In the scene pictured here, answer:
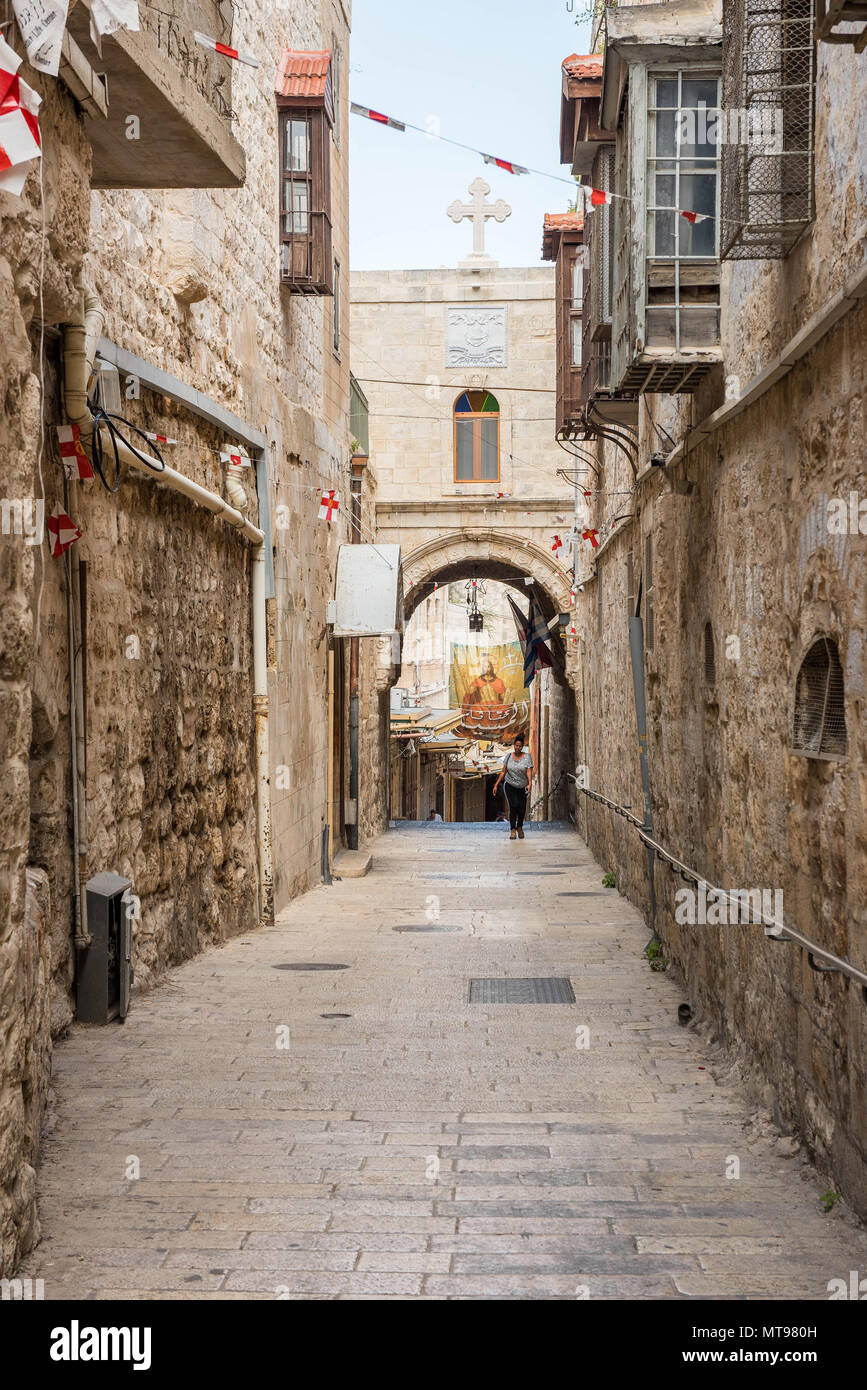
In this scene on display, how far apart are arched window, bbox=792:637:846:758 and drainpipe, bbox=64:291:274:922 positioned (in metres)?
3.42

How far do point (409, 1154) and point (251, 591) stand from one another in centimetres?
660

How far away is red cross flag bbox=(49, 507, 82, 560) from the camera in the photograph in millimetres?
6123

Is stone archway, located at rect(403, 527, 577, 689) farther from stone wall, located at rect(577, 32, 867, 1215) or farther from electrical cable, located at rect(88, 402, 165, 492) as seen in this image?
electrical cable, located at rect(88, 402, 165, 492)

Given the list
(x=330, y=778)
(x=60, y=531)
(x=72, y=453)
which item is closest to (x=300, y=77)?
(x=72, y=453)

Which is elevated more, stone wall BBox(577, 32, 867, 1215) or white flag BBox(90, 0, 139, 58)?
white flag BBox(90, 0, 139, 58)

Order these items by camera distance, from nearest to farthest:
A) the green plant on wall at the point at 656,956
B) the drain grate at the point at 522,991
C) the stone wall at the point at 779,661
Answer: the stone wall at the point at 779,661 → the drain grate at the point at 522,991 → the green plant on wall at the point at 656,956

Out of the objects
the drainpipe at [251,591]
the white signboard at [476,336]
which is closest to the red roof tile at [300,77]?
the drainpipe at [251,591]

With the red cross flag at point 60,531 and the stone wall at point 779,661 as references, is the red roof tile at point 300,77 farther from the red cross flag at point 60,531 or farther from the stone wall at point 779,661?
the red cross flag at point 60,531

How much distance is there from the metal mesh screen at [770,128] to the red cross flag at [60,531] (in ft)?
10.6

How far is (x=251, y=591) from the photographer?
10766mm

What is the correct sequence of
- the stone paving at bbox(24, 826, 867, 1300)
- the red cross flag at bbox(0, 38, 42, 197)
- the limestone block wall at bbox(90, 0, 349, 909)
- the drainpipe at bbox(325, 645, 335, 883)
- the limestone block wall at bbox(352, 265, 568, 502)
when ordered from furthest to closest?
1. the limestone block wall at bbox(352, 265, 568, 502)
2. the drainpipe at bbox(325, 645, 335, 883)
3. the limestone block wall at bbox(90, 0, 349, 909)
4. the stone paving at bbox(24, 826, 867, 1300)
5. the red cross flag at bbox(0, 38, 42, 197)

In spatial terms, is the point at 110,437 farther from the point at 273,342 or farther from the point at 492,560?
the point at 492,560

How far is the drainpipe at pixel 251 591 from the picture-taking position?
19.4ft

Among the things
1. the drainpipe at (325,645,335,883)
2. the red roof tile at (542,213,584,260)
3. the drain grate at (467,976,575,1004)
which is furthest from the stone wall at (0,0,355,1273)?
the red roof tile at (542,213,584,260)
